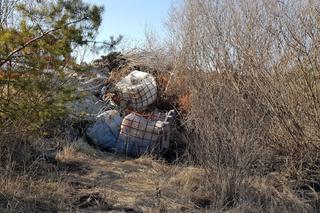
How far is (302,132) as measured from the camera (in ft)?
22.0

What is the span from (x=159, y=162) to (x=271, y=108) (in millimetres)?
2142

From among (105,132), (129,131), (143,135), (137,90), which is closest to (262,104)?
(143,135)

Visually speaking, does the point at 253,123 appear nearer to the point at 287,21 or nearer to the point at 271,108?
the point at 271,108

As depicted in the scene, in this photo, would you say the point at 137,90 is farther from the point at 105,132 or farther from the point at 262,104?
the point at 262,104

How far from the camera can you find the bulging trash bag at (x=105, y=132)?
8.72 metres

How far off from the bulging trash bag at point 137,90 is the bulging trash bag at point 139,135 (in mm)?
1366

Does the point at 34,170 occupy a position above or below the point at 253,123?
below

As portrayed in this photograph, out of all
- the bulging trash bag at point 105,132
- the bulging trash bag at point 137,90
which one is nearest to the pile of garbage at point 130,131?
the bulging trash bag at point 105,132

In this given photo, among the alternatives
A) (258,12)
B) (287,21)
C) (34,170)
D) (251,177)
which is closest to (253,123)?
(251,177)

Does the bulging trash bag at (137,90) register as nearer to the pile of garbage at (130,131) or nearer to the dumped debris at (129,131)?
the dumped debris at (129,131)

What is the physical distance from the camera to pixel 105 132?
880 cm

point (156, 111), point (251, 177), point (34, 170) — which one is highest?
point (156, 111)

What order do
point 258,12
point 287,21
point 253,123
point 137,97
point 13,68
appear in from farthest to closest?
point 137,97 → point 258,12 → point 287,21 → point 253,123 → point 13,68

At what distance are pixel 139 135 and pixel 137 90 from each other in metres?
1.64
